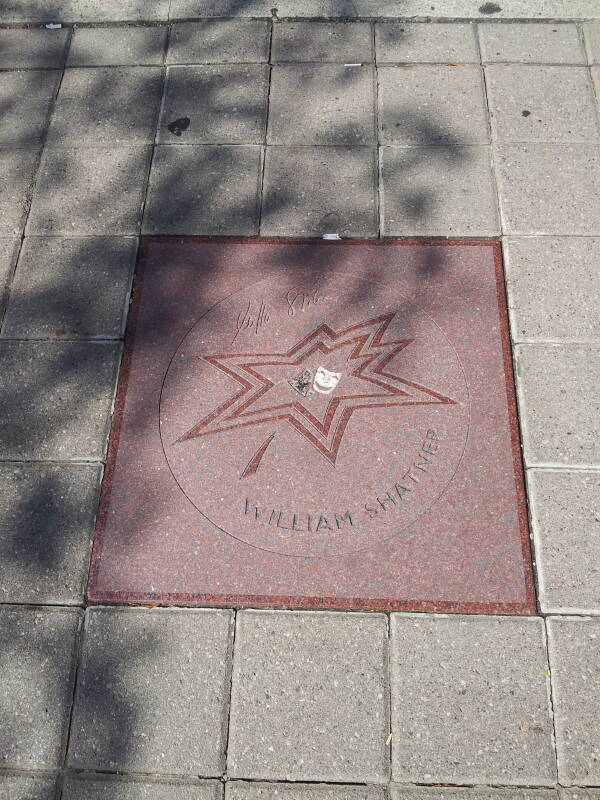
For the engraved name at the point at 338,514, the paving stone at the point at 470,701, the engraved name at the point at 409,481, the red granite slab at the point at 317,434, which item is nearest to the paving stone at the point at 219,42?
the red granite slab at the point at 317,434

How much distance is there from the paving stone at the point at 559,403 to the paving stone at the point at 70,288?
1821 millimetres

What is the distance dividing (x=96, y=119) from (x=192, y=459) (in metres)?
2.14

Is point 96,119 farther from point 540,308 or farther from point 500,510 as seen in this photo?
point 500,510

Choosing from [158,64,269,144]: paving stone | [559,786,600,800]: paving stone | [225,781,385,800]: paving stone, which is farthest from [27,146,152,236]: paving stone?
[559,786,600,800]: paving stone

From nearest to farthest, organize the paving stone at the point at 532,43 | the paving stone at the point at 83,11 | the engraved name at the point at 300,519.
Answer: the engraved name at the point at 300,519 → the paving stone at the point at 532,43 → the paving stone at the point at 83,11

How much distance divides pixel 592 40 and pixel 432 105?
1072 millimetres

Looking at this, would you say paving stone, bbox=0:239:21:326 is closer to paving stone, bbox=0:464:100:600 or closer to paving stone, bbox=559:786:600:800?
paving stone, bbox=0:464:100:600

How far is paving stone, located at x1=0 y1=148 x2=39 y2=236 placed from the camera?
12.0 feet

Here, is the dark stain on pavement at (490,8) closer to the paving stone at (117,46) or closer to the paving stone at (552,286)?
the paving stone at (552,286)

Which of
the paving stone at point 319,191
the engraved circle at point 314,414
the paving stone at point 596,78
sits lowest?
the engraved circle at point 314,414

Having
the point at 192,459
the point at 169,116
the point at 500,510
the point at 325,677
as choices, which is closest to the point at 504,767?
the point at 325,677

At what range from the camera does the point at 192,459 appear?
9.79 feet

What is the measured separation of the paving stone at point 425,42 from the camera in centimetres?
412

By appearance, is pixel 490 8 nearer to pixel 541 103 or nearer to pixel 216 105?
pixel 541 103
